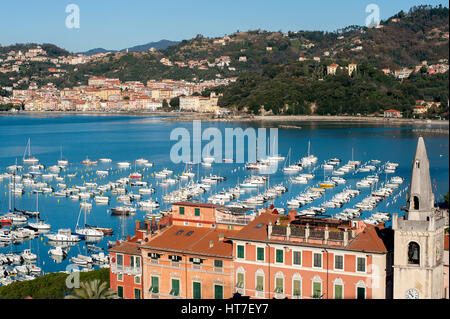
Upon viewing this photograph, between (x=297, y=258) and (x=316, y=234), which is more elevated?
(x=316, y=234)

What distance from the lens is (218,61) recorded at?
101m

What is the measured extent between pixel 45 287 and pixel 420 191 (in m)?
4.90

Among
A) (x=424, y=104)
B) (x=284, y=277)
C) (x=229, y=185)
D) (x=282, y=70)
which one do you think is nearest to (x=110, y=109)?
(x=282, y=70)

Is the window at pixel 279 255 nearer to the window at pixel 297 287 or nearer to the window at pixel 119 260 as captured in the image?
the window at pixel 297 287

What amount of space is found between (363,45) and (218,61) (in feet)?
110

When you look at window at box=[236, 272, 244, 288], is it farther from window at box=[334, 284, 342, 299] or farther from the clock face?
the clock face

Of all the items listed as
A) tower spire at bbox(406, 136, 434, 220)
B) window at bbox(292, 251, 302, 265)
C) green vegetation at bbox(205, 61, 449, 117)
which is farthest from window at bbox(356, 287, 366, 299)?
green vegetation at bbox(205, 61, 449, 117)

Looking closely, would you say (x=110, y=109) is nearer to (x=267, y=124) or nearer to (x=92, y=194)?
(x=267, y=124)

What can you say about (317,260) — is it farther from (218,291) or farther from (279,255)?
(218,291)

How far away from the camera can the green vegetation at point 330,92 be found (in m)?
54.2

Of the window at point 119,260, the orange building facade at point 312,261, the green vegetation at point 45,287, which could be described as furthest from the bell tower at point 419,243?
the green vegetation at point 45,287

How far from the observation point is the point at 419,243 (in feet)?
17.7
